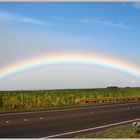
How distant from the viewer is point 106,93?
57.0m

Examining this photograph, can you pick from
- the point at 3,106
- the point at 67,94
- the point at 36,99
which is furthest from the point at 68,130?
the point at 67,94

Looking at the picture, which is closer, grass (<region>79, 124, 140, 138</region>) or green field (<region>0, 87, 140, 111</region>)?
grass (<region>79, 124, 140, 138</region>)

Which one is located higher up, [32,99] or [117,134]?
[32,99]

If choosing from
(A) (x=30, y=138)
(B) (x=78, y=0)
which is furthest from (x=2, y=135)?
(B) (x=78, y=0)

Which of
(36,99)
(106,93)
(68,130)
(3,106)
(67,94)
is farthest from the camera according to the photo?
(106,93)

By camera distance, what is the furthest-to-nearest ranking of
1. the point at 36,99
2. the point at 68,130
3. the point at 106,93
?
the point at 106,93 < the point at 36,99 < the point at 68,130

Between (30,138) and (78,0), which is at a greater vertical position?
(78,0)

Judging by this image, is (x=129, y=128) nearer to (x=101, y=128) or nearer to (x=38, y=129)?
(x=101, y=128)

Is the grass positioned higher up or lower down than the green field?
lower down

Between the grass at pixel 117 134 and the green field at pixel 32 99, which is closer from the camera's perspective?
the grass at pixel 117 134

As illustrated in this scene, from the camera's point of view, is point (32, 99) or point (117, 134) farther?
point (32, 99)

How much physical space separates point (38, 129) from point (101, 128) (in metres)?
2.73

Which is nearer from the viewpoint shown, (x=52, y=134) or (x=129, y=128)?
(x=52, y=134)

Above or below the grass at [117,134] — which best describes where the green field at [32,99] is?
above
